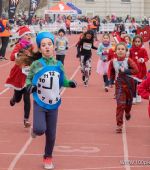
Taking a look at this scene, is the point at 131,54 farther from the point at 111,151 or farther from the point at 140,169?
the point at 140,169

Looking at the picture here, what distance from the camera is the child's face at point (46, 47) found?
8.35 meters

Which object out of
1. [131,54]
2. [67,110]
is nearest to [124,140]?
[67,110]

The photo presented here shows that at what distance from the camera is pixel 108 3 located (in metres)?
90.8

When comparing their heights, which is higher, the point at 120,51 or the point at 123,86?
the point at 120,51

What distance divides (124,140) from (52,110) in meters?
2.48

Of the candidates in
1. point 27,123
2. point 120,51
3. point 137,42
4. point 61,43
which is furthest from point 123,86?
point 61,43

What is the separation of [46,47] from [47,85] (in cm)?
51

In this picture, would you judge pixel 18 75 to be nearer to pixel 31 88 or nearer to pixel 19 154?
pixel 19 154

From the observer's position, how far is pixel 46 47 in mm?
8367

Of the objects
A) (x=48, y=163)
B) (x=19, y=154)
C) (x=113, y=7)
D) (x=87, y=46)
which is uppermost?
(x=87, y=46)

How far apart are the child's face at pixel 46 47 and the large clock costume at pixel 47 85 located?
0.53ft

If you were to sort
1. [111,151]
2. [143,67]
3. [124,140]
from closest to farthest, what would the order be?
[111,151] → [124,140] → [143,67]

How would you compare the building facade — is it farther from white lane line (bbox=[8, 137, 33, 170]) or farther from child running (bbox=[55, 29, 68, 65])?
white lane line (bbox=[8, 137, 33, 170])

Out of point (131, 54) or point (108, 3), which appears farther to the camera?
point (108, 3)
